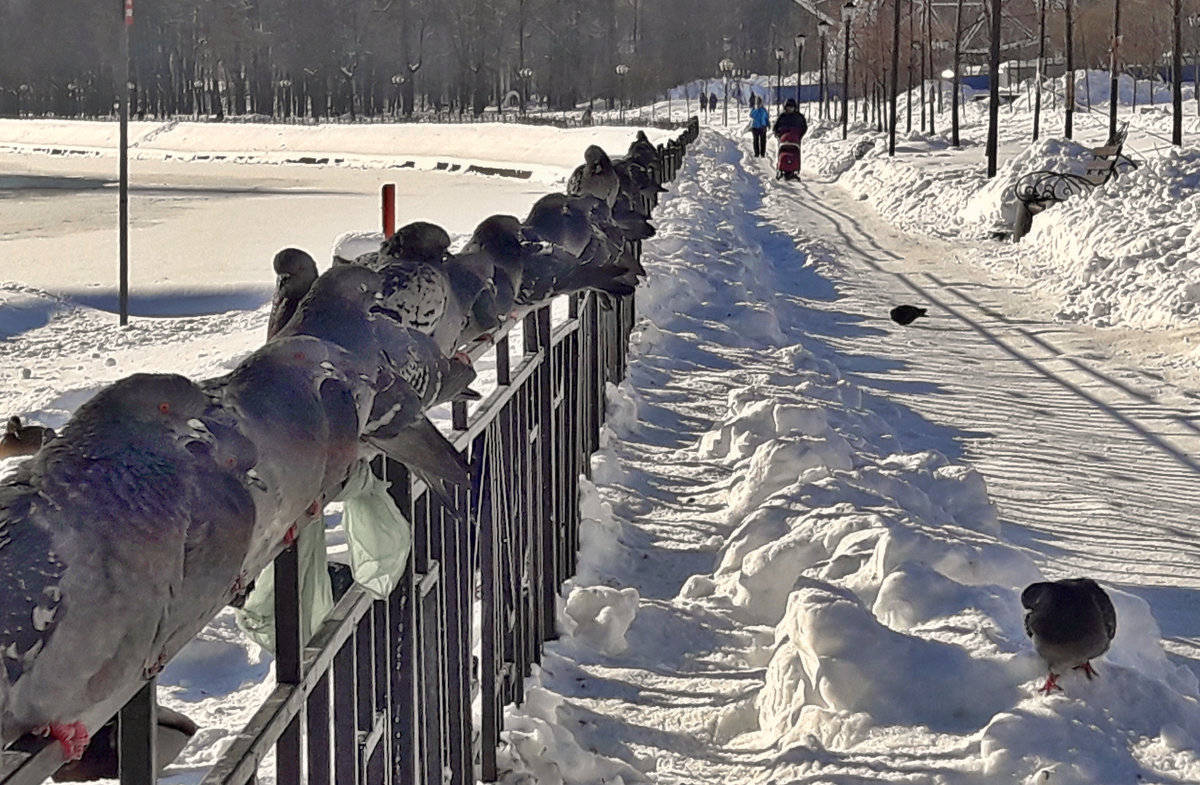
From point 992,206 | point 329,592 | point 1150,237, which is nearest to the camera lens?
point 329,592

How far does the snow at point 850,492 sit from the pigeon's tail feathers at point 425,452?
5.84 feet

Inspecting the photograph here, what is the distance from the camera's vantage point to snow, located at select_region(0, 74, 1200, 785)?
4.15m

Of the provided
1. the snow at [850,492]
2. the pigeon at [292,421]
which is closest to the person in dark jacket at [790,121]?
the snow at [850,492]

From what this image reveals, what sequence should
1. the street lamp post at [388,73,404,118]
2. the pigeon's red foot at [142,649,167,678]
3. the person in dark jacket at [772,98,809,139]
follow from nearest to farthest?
the pigeon's red foot at [142,649,167,678] < the person in dark jacket at [772,98,809,139] < the street lamp post at [388,73,404,118]

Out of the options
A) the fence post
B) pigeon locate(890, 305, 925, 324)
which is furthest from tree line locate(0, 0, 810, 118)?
the fence post

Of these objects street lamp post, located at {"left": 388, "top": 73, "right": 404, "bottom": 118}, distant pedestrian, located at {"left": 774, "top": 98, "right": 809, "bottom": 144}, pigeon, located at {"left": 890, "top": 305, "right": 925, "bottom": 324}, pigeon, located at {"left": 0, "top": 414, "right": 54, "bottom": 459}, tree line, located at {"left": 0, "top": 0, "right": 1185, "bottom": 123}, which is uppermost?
tree line, located at {"left": 0, "top": 0, "right": 1185, "bottom": 123}

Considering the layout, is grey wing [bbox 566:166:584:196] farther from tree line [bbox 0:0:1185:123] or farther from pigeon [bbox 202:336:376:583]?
tree line [bbox 0:0:1185:123]

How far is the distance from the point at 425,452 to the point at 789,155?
3449 cm

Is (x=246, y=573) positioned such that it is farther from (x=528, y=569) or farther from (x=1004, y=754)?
(x=528, y=569)

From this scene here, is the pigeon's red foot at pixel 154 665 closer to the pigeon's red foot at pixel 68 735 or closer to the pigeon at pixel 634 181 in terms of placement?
the pigeon's red foot at pixel 68 735

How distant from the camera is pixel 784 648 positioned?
4.64 meters

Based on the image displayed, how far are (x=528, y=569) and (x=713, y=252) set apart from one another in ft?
39.5

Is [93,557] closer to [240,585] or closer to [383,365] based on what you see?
[240,585]

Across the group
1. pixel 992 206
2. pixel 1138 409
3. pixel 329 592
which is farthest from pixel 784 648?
pixel 992 206
